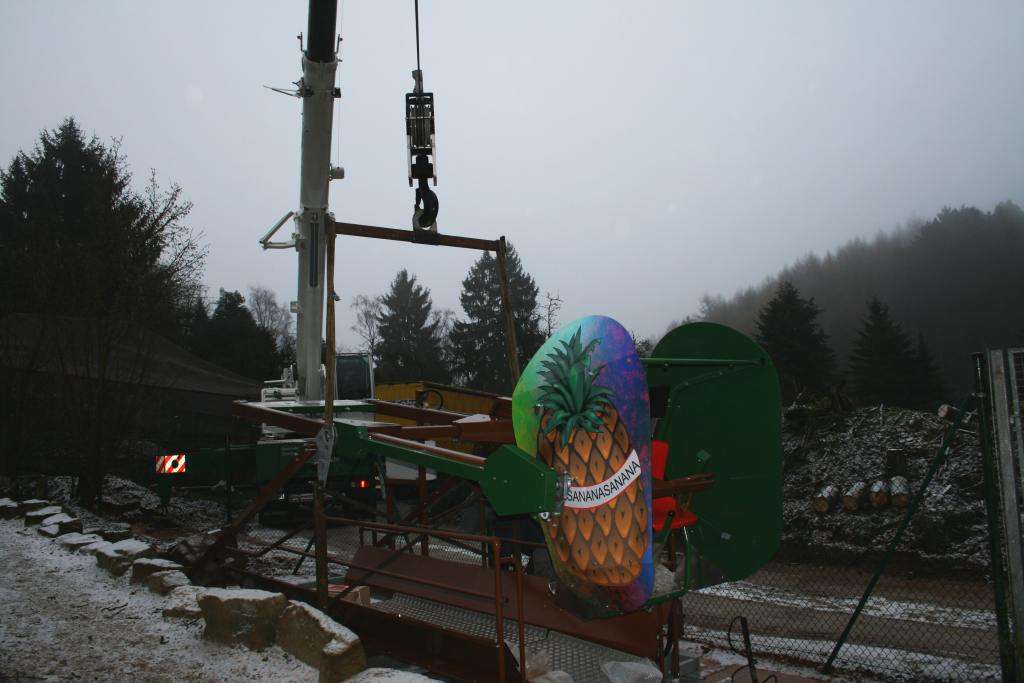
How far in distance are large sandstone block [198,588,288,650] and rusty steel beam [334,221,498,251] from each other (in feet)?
8.40

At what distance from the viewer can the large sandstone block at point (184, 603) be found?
5020mm

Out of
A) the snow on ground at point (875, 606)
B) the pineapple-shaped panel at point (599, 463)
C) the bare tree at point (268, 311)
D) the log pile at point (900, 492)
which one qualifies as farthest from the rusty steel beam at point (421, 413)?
the bare tree at point (268, 311)

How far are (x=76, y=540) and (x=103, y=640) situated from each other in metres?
3.01

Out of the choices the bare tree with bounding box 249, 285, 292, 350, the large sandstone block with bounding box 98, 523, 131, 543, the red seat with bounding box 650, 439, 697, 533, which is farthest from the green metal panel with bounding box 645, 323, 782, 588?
the bare tree with bounding box 249, 285, 292, 350

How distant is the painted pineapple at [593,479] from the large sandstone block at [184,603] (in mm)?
2913

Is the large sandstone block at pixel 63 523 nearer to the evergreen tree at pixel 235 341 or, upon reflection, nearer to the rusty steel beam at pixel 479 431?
Result: the rusty steel beam at pixel 479 431

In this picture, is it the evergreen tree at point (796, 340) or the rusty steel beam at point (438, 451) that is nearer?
the rusty steel beam at point (438, 451)

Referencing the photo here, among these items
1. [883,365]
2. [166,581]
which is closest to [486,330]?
[883,365]

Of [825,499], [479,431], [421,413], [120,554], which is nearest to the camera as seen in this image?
[479,431]

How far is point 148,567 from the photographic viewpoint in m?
5.90

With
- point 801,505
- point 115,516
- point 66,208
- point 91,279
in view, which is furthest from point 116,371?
point 66,208

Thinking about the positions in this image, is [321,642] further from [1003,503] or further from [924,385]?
[924,385]

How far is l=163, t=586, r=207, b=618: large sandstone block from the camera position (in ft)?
16.5

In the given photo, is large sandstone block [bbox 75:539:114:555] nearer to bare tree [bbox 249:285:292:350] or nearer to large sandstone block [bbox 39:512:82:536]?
large sandstone block [bbox 39:512:82:536]
